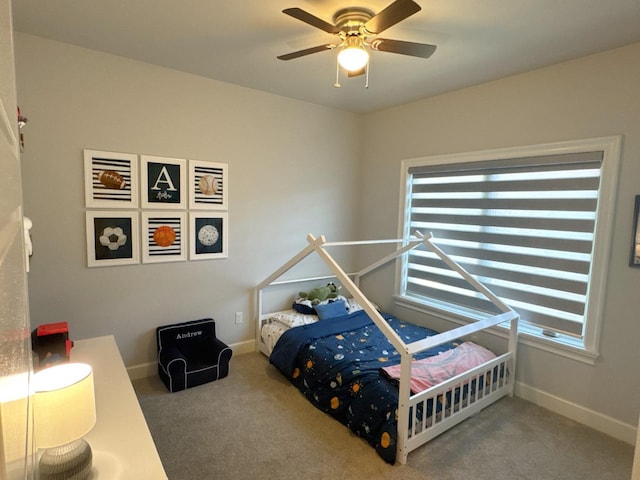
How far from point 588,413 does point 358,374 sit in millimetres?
1651

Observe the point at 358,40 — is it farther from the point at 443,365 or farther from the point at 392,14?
the point at 443,365

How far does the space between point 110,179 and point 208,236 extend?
869 mm

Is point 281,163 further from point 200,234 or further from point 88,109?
point 88,109

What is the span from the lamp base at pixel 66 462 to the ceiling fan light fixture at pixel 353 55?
201 cm

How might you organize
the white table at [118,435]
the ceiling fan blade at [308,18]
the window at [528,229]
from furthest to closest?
the window at [528,229] < the ceiling fan blade at [308,18] < the white table at [118,435]

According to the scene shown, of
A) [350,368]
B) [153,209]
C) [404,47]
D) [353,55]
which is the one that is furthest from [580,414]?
[153,209]

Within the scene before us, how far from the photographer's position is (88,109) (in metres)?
2.52

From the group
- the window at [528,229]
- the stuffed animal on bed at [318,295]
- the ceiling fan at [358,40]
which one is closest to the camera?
the ceiling fan at [358,40]

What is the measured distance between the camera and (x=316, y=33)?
85.7 inches

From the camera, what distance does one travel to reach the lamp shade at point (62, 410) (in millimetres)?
989

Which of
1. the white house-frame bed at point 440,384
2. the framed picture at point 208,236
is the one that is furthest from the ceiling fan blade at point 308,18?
the framed picture at point 208,236

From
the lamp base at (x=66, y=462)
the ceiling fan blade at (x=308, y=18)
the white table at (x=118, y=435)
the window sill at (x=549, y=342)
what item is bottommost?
the window sill at (x=549, y=342)

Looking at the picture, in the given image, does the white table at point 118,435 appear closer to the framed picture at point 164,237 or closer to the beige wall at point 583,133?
the framed picture at point 164,237

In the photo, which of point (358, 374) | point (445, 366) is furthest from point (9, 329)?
point (445, 366)
